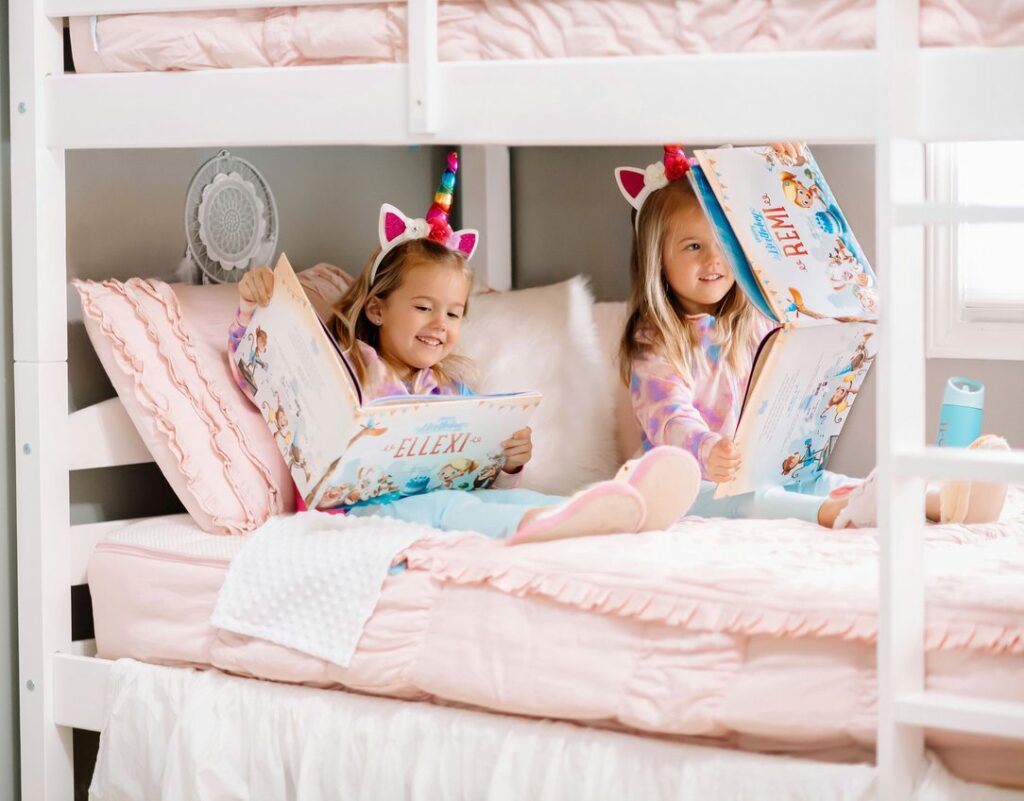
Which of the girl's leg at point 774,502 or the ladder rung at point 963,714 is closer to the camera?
the ladder rung at point 963,714

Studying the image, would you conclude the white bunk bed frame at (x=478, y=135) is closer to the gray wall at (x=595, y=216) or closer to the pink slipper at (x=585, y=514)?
the pink slipper at (x=585, y=514)

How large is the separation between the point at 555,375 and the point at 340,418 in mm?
603

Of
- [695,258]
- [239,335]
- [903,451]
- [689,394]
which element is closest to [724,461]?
[689,394]

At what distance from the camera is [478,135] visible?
1.67 m

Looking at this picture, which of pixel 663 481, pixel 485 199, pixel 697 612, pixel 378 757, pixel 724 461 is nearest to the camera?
pixel 697 612

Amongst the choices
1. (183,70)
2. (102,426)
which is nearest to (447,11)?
(183,70)

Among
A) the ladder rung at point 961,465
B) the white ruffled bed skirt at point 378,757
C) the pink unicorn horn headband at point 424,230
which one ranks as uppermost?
the pink unicorn horn headband at point 424,230

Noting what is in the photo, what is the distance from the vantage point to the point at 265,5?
1751 mm

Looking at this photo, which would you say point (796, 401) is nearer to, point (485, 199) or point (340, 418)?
point (340, 418)

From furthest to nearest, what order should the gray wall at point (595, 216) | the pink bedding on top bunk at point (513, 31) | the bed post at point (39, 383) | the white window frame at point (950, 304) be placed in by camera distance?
1. the gray wall at point (595, 216)
2. the white window frame at point (950, 304)
3. the bed post at point (39, 383)
4. the pink bedding on top bunk at point (513, 31)

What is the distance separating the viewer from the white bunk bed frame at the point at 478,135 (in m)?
1.43

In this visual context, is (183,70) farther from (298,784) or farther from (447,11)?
(298,784)

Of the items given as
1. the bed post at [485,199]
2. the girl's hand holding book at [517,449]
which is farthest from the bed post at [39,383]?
the bed post at [485,199]

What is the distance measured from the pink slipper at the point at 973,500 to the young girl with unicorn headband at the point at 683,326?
29 centimetres
